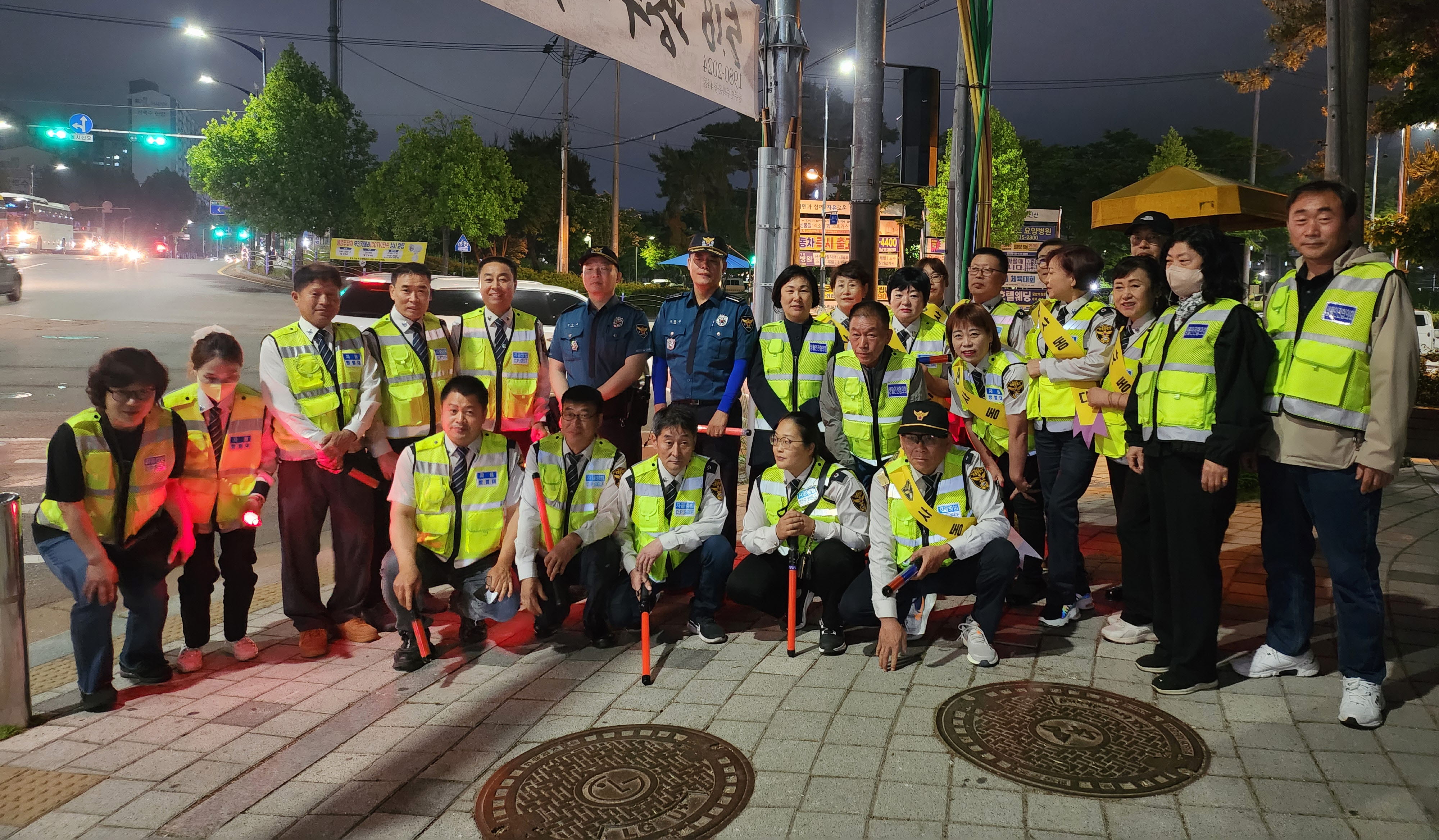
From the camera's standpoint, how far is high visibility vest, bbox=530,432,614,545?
4633 mm

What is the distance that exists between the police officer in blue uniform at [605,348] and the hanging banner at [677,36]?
121cm

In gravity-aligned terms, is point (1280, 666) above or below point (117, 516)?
below

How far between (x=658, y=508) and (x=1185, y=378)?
2.45 meters

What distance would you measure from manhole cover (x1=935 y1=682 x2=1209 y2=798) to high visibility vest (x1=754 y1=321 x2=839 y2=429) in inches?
76.2

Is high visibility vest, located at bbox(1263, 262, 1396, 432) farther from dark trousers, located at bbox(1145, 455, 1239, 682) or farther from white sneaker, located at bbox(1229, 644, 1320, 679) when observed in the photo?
white sneaker, located at bbox(1229, 644, 1320, 679)

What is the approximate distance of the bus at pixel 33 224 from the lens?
177 ft

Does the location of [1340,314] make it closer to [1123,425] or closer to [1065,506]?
[1123,425]

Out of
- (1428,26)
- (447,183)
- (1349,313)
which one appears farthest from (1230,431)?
(447,183)

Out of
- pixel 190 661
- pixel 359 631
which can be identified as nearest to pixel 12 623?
pixel 190 661

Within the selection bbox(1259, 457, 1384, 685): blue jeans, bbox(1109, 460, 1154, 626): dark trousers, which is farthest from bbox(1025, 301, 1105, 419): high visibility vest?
bbox(1259, 457, 1384, 685): blue jeans

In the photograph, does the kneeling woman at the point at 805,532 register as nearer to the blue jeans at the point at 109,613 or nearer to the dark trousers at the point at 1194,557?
the dark trousers at the point at 1194,557

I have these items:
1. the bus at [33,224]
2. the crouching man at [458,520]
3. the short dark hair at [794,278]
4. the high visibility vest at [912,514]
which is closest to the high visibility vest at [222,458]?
the crouching man at [458,520]

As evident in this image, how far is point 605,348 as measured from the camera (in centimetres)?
557

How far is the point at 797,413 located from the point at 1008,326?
149cm
